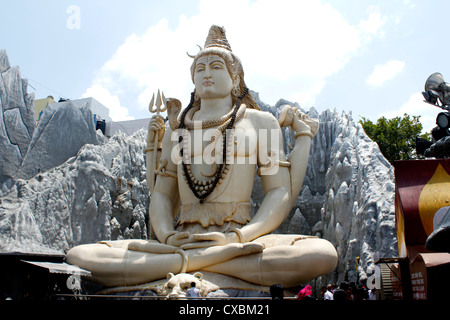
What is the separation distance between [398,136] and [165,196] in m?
17.6

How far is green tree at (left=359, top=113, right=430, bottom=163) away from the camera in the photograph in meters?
21.8

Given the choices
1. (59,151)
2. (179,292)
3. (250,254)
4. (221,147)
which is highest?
(59,151)

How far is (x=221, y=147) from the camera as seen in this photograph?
6617mm

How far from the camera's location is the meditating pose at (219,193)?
18.5ft

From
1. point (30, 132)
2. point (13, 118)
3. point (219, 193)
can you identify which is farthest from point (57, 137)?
point (219, 193)

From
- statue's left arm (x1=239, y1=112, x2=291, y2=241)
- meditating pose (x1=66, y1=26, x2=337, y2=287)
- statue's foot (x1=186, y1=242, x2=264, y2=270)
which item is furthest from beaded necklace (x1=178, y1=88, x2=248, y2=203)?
statue's foot (x1=186, y1=242, x2=264, y2=270)

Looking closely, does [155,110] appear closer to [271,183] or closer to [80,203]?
[271,183]

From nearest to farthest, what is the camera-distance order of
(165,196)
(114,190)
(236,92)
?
1. (165,196)
2. (236,92)
3. (114,190)

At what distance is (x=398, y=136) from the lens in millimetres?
21969

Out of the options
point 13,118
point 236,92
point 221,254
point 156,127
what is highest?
point 13,118

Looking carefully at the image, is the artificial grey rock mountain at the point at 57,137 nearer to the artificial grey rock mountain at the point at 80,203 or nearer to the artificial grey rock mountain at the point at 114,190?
the artificial grey rock mountain at the point at 114,190

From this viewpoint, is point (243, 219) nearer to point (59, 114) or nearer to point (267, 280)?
point (267, 280)
